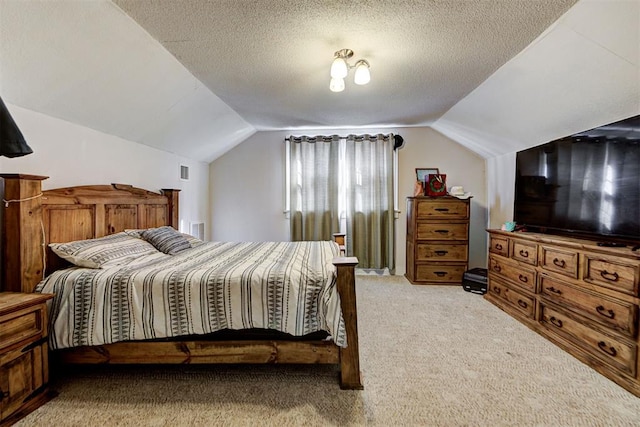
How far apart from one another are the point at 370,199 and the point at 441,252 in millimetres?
1247

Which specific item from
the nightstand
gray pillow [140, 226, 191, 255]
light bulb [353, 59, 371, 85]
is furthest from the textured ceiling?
the nightstand

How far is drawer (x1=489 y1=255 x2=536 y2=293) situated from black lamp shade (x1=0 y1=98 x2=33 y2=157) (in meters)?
3.74

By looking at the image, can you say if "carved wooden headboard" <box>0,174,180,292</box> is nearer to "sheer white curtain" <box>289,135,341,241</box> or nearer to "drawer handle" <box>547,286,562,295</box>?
"sheer white curtain" <box>289,135,341,241</box>

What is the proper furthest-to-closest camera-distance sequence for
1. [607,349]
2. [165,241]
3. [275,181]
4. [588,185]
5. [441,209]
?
[275,181]
[441,209]
[165,241]
[588,185]
[607,349]

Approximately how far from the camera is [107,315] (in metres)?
1.70

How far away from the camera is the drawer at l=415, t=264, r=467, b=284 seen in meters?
3.84

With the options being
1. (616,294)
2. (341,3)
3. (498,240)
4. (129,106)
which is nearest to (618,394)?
(616,294)

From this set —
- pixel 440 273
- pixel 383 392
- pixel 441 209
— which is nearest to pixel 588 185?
pixel 441 209

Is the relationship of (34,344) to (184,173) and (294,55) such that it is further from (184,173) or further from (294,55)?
(184,173)

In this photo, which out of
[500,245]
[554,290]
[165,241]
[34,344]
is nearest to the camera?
[34,344]

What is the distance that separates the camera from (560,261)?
7.43ft

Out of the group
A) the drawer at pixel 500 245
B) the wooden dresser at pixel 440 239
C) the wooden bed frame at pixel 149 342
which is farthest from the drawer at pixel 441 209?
the wooden bed frame at pixel 149 342

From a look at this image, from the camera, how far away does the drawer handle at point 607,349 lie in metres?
1.81

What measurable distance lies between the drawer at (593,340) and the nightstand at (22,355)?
11.3 feet
